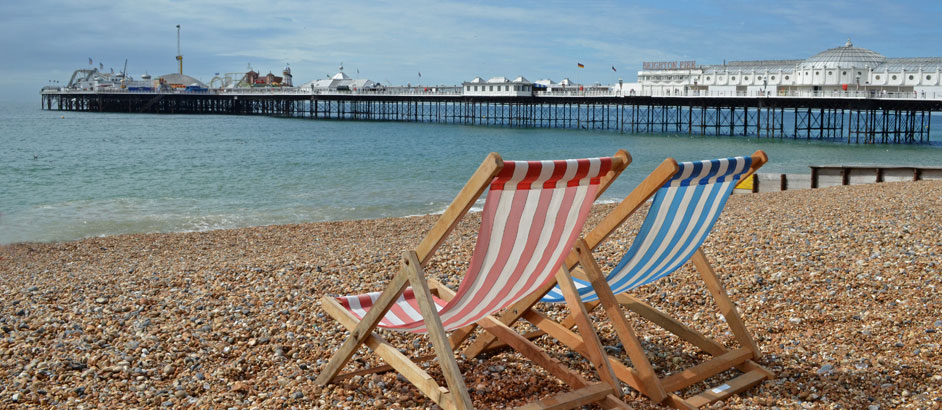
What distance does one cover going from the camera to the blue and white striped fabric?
2.33 meters

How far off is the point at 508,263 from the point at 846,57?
47946mm

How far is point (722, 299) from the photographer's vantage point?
2732 millimetres

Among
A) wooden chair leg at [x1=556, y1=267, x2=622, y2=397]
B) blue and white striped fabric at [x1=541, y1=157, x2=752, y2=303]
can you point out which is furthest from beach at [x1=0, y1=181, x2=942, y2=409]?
blue and white striped fabric at [x1=541, y1=157, x2=752, y2=303]

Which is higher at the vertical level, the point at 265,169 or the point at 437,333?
the point at 437,333

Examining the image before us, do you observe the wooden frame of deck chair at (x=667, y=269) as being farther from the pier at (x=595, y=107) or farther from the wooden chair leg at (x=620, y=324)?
the pier at (x=595, y=107)

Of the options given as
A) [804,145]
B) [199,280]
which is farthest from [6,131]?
[199,280]

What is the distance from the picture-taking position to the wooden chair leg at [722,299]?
8.95 feet

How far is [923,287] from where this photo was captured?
3633mm

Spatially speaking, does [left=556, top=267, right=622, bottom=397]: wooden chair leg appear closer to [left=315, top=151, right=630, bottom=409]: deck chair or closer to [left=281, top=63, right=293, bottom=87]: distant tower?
[left=315, top=151, right=630, bottom=409]: deck chair

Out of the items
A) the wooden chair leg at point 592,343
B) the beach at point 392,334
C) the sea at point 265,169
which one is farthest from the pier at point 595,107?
the wooden chair leg at point 592,343

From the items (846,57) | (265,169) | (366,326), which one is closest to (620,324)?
(366,326)

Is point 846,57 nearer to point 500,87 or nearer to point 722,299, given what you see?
point 500,87

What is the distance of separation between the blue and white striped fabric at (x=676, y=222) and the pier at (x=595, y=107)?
105 feet

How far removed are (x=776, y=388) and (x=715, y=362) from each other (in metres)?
0.21
